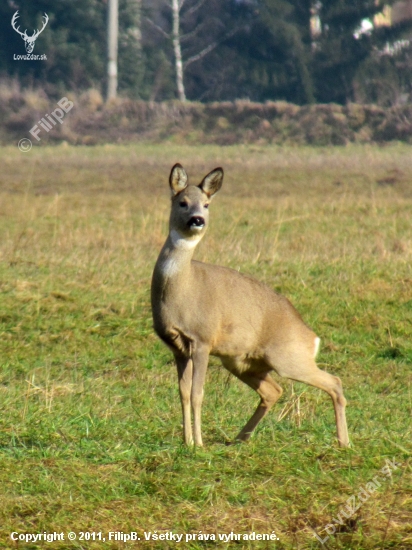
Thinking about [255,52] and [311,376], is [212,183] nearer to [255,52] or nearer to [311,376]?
[311,376]

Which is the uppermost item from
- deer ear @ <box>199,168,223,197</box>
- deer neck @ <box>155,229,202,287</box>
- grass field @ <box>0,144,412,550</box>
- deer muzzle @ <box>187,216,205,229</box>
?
deer ear @ <box>199,168,223,197</box>

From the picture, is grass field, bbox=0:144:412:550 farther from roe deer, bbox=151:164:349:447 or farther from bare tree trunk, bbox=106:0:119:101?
bare tree trunk, bbox=106:0:119:101

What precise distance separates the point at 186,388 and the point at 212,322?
1.40ft

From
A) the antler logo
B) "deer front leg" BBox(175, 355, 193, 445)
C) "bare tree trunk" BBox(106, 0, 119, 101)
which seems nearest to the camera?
"deer front leg" BBox(175, 355, 193, 445)

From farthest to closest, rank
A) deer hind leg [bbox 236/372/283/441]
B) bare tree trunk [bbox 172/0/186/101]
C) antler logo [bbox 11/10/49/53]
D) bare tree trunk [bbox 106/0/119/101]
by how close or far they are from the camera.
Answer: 1. bare tree trunk [bbox 172/0/186/101]
2. antler logo [bbox 11/10/49/53]
3. bare tree trunk [bbox 106/0/119/101]
4. deer hind leg [bbox 236/372/283/441]

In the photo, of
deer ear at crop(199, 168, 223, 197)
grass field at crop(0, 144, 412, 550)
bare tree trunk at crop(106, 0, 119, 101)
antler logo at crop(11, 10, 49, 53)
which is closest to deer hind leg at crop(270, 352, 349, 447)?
grass field at crop(0, 144, 412, 550)

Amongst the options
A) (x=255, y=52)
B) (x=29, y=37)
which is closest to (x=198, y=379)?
(x=29, y=37)

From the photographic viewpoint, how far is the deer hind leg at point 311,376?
5.43 meters

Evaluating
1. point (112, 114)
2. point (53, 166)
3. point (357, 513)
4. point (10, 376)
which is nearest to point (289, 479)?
point (357, 513)

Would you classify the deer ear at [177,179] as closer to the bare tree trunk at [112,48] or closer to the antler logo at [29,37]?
the bare tree trunk at [112,48]

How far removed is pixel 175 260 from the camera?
5.29 m

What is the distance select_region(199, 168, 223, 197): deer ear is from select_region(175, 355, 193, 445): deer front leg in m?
0.99

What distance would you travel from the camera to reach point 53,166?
850 inches

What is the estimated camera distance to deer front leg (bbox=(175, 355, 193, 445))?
5.30 m
